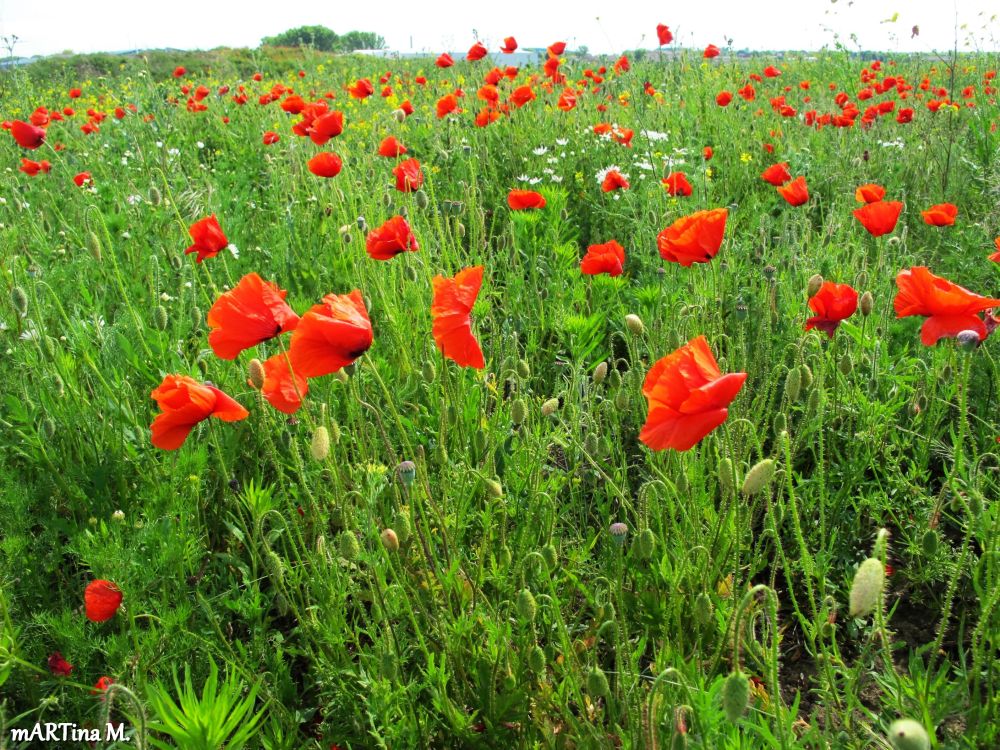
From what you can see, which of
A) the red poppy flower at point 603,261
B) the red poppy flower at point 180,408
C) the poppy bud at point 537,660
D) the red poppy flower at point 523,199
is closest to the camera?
the poppy bud at point 537,660

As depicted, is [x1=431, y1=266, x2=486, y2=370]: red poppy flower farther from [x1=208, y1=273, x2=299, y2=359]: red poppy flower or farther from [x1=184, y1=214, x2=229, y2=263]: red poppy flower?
[x1=184, y1=214, x2=229, y2=263]: red poppy flower

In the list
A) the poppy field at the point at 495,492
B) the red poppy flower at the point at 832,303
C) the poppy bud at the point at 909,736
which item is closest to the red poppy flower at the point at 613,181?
the poppy field at the point at 495,492

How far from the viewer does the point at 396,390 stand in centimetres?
260

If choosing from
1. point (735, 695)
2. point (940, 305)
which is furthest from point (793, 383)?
point (735, 695)

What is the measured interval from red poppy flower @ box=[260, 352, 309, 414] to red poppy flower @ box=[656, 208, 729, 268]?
1076 mm

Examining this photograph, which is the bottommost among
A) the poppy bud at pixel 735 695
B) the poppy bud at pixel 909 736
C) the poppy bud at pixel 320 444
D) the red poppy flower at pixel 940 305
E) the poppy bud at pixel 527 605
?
the poppy bud at pixel 527 605

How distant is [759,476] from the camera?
1.27 meters

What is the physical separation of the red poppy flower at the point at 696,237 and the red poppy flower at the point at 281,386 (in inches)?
42.4

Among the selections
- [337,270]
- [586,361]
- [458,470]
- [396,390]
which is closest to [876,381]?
[586,361]

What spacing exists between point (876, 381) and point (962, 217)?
274 cm

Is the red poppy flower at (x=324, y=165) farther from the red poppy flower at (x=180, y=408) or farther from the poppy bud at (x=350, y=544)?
the poppy bud at (x=350, y=544)

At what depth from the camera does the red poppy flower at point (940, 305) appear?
5.15ft

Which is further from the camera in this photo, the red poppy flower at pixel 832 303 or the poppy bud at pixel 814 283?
the poppy bud at pixel 814 283

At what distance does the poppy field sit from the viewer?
4.73ft
